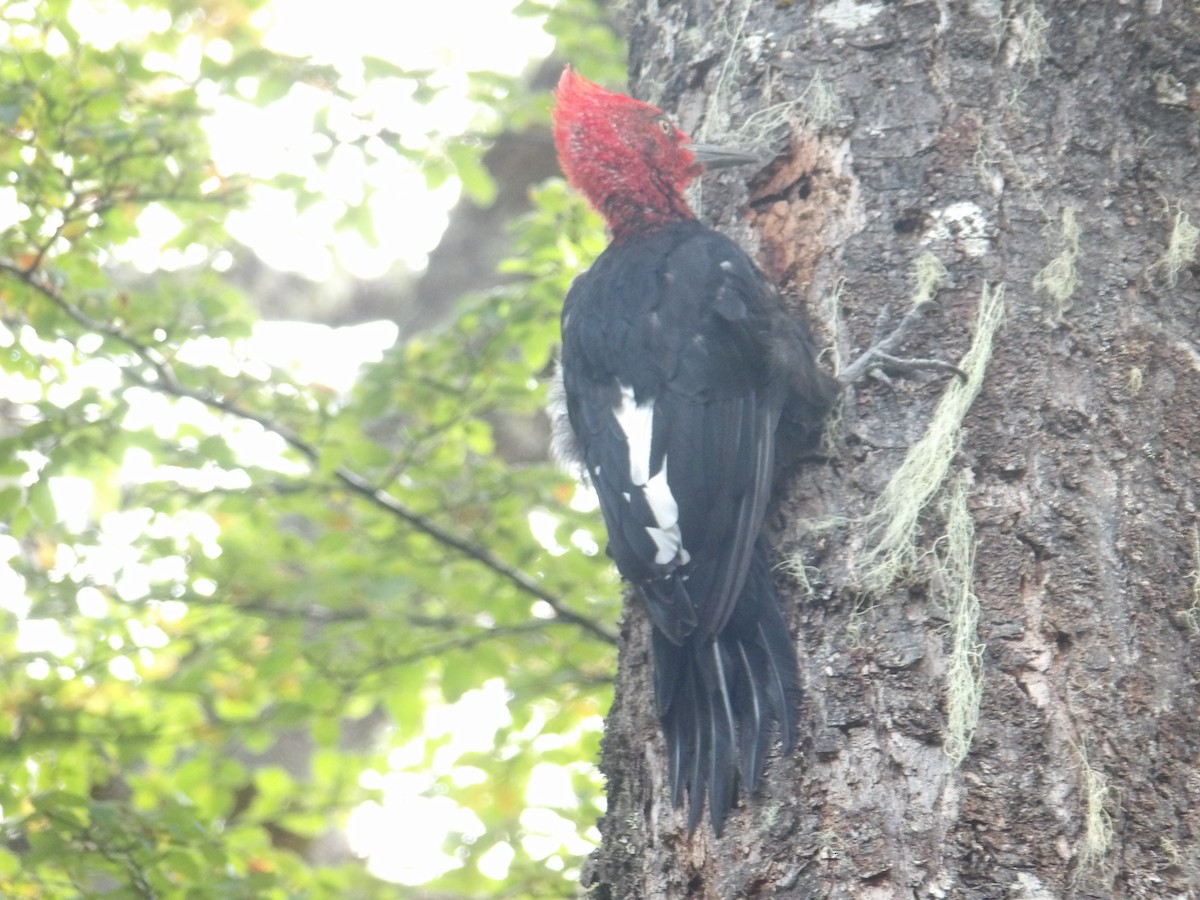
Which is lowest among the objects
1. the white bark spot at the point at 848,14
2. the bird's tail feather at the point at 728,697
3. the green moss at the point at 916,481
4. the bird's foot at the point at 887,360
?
the bird's tail feather at the point at 728,697

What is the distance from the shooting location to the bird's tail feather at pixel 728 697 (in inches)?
73.2

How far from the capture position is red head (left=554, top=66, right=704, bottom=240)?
2.79 meters

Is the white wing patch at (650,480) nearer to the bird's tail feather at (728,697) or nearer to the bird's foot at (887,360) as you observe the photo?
the bird's tail feather at (728,697)

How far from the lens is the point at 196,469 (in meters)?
3.72

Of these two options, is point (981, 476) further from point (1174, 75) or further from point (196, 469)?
point (196, 469)

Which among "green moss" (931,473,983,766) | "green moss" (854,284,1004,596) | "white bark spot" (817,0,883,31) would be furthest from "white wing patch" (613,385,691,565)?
"white bark spot" (817,0,883,31)

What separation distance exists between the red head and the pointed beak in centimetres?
10

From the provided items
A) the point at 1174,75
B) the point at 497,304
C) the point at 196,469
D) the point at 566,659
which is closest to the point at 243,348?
the point at 196,469

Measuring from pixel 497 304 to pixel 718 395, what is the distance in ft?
4.63

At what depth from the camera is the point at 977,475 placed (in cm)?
195

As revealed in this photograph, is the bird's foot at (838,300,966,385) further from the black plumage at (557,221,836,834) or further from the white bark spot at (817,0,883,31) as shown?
the white bark spot at (817,0,883,31)

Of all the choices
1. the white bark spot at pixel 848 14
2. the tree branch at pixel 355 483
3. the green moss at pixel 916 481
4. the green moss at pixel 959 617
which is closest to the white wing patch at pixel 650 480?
the green moss at pixel 916 481

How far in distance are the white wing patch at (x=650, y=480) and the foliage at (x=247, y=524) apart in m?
1.20

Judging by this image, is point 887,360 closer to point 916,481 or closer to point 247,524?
point 916,481
